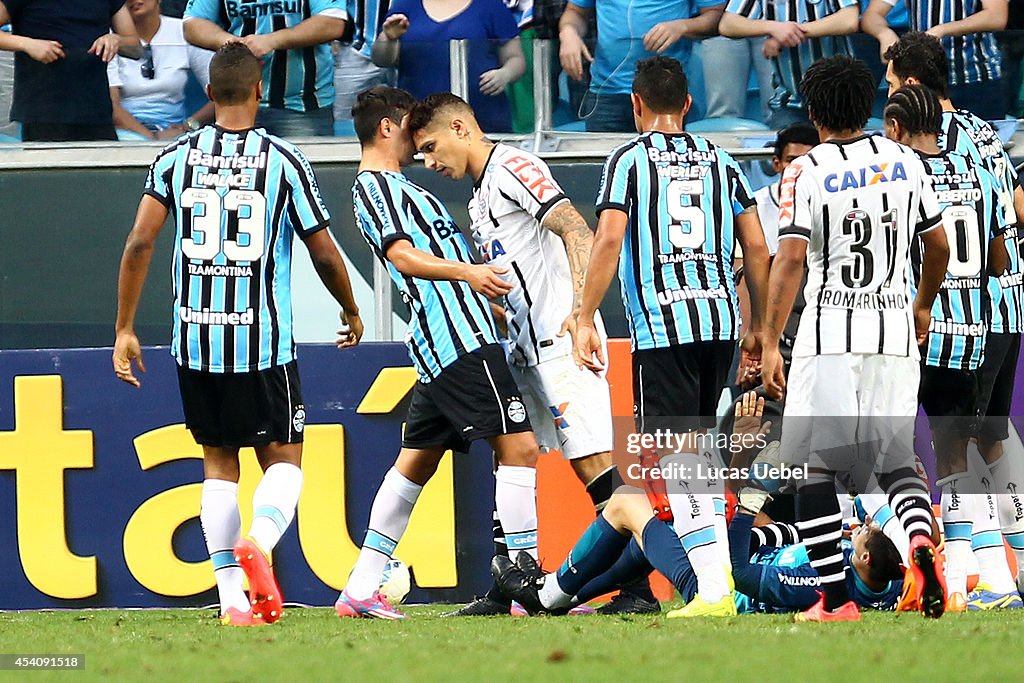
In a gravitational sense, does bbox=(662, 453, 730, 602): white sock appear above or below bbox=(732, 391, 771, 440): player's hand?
below

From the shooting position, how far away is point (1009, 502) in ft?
21.5

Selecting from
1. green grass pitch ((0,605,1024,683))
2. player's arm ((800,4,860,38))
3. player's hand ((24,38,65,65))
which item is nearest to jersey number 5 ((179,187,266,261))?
green grass pitch ((0,605,1024,683))

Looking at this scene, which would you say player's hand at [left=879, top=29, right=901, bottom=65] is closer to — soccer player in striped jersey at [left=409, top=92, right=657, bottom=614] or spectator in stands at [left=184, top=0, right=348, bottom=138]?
soccer player in striped jersey at [left=409, top=92, right=657, bottom=614]

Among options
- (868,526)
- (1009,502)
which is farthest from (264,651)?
(1009,502)

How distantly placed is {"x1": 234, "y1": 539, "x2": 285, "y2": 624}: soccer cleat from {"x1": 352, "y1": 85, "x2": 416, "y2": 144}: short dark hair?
188 cm

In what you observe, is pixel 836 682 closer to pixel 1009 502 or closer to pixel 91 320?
pixel 1009 502

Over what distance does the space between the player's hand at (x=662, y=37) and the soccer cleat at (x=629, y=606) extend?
10.1 ft

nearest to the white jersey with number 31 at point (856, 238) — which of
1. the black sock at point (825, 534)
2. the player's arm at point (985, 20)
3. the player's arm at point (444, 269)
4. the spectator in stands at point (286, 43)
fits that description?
the black sock at point (825, 534)

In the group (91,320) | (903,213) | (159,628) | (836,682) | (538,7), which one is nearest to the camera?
(836,682)

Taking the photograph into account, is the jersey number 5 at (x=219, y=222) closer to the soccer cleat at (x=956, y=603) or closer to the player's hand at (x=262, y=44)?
the player's hand at (x=262, y=44)

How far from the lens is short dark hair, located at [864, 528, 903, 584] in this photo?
6035 millimetres

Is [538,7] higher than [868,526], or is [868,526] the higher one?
[538,7]

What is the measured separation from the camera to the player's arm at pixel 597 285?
226 inches

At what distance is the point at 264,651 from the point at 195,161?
2.24m
